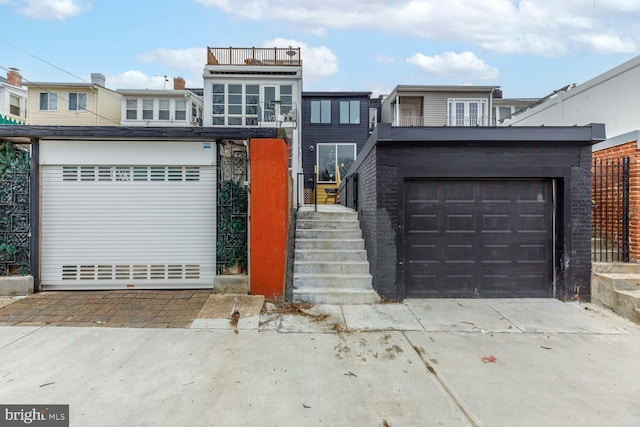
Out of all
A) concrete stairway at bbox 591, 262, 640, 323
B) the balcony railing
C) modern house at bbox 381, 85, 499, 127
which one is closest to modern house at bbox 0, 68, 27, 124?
the balcony railing

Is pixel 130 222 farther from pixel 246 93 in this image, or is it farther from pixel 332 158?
pixel 332 158

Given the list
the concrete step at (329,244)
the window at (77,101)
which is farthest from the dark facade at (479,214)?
the window at (77,101)

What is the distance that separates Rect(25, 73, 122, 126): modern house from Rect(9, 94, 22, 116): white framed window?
70.7 inches

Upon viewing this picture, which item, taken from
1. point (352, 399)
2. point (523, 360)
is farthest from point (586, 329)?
point (352, 399)

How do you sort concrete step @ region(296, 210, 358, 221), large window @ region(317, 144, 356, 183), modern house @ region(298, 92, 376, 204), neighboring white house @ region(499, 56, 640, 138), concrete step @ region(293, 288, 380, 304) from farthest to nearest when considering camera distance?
modern house @ region(298, 92, 376, 204)
large window @ region(317, 144, 356, 183)
concrete step @ region(296, 210, 358, 221)
neighboring white house @ region(499, 56, 640, 138)
concrete step @ region(293, 288, 380, 304)

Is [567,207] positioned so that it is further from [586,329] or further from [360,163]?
[360,163]

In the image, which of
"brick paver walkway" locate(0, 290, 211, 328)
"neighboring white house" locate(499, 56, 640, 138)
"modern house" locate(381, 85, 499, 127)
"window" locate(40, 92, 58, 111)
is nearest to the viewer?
"brick paver walkway" locate(0, 290, 211, 328)

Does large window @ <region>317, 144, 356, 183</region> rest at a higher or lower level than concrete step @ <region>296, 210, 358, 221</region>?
higher

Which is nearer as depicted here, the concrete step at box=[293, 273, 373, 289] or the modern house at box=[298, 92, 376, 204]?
the concrete step at box=[293, 273, 373, 289]

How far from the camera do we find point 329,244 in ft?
21.2

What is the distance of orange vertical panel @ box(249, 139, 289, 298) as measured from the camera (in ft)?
18.0

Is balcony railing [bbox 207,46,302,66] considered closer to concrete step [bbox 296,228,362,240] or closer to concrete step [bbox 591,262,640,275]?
concrete step [bbox 296,228,362,240]

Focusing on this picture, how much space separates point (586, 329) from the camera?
4.41 metres

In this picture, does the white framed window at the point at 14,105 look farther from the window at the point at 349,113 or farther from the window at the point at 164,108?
the window at the point at 349,113
